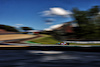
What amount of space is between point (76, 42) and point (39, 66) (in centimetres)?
1913

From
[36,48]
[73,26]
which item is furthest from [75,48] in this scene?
[73,26]

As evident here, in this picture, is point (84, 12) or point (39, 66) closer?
point (39, 66)

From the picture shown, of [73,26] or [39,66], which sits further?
[73,26]

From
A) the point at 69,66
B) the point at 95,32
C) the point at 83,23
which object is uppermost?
the point at 83,23

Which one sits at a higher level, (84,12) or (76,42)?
(84,12)

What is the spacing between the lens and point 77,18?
34875 mm

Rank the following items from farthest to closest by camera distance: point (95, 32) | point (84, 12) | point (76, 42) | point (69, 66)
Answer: point (84, 12) → point (95, 32) → point (76, 42) → point (69, 66)

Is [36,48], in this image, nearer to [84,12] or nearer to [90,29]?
[90,29]

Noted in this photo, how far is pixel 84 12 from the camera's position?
1417 inches

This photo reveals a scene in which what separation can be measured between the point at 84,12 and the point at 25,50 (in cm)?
2588

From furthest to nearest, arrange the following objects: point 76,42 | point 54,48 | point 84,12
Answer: point 84,12 → point 76,42 → point 54,48

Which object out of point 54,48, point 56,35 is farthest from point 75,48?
point 56,35

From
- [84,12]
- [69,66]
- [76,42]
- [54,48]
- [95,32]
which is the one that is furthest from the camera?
[84,12]

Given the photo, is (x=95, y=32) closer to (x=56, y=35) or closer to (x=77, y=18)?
(x=77, y=18)
